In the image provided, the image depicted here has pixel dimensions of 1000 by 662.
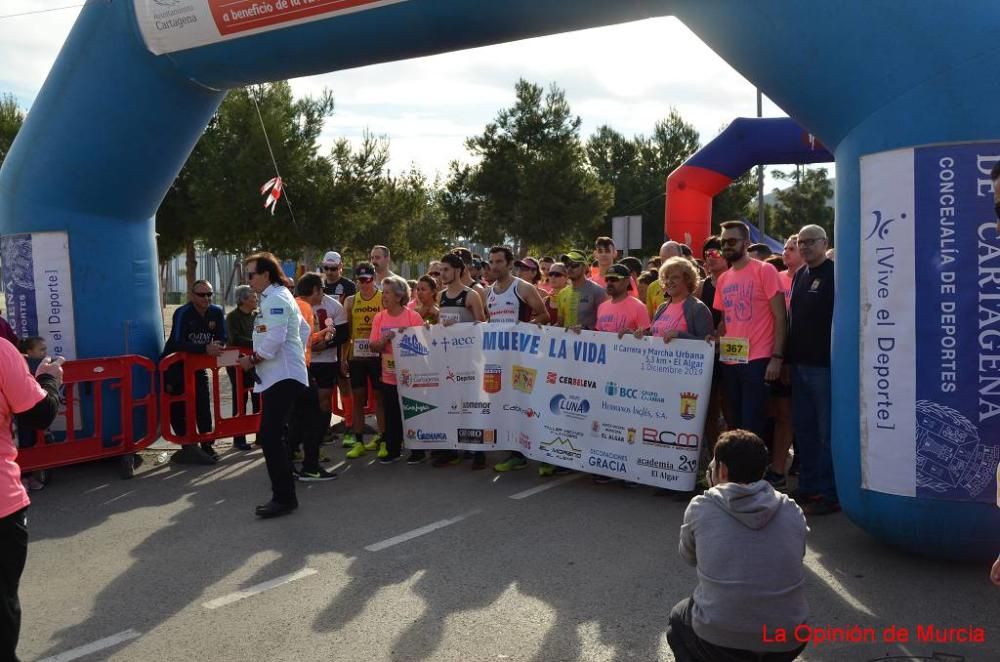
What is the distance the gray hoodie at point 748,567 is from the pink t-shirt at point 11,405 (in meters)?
2.70

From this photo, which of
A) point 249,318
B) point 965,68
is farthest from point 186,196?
→ point 965,68

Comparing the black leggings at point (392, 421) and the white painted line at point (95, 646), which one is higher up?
the black leggings at point (392, 421)

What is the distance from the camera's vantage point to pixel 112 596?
4.69m

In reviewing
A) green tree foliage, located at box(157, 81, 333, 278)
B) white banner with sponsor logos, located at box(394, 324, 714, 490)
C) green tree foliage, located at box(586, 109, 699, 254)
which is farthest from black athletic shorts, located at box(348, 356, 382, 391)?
green tree foliage, located at box(586, 109, 699, 254)

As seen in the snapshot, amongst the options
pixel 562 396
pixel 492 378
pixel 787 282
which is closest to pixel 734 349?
pixel 787 282

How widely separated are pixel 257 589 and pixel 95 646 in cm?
91

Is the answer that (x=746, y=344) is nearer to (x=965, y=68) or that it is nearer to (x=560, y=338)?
(x=560, y=338)

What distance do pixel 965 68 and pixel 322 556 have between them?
4.64 meters

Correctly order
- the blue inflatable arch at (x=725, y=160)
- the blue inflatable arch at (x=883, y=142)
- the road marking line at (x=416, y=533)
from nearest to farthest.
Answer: the blue inflatable arch at (x=883, y=142)
the road marking line at (x=416, y=533)
the blue inflatable arch at (x=725, y=160)

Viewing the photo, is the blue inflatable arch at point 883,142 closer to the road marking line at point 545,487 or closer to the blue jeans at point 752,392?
the blue jeans at point 752,392

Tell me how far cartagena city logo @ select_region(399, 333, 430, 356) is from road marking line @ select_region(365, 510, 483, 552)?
7.10ft

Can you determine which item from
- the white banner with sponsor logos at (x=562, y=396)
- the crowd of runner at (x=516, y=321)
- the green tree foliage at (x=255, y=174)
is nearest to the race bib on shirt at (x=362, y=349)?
the crowd of runner at (x=516, y=321)

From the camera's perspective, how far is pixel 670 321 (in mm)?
A: 6758

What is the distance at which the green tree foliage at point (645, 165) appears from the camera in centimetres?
5097
